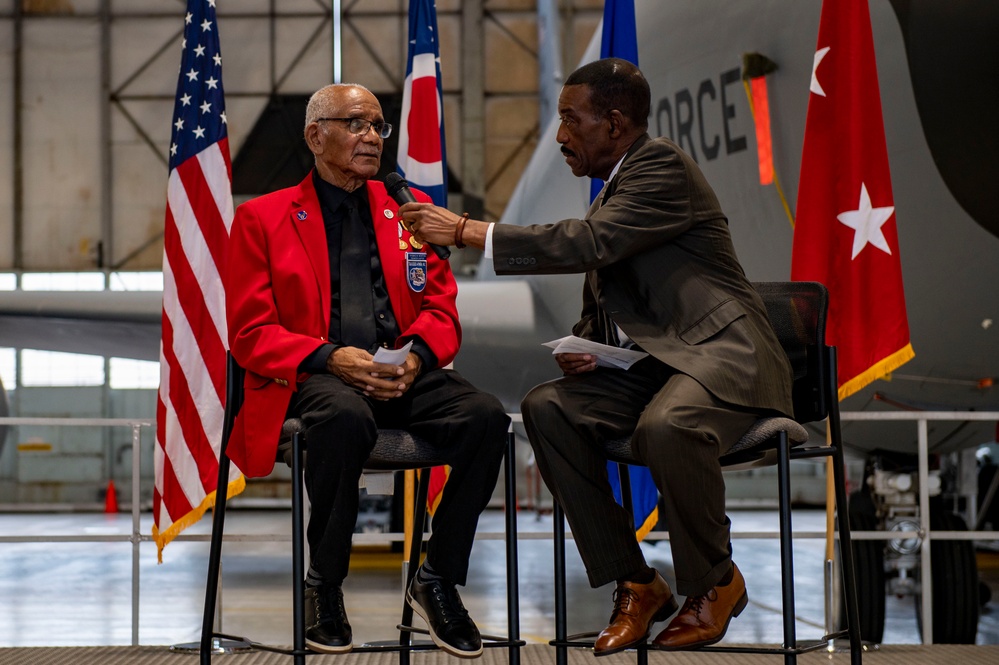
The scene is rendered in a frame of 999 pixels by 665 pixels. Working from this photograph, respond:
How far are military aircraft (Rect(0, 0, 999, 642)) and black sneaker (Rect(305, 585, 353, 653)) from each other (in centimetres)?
257

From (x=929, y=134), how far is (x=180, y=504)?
111 inches

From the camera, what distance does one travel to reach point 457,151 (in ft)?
42.5

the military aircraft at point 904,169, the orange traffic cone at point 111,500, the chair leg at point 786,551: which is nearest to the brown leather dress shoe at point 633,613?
the chair leg at point 786,551

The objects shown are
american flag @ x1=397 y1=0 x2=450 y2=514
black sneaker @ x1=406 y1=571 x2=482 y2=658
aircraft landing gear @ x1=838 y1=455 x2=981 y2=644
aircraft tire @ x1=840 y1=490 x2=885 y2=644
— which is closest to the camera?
black sneaker @ x1=406 y1=571 x2=482 y2=658

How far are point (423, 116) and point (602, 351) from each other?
2.30m

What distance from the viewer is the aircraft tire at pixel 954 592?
14.8ft

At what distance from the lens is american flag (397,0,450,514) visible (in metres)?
4.09

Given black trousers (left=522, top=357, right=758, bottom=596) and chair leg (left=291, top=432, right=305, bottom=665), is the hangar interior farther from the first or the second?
chair leg (left=291, top=432, right=305, bottom=665)

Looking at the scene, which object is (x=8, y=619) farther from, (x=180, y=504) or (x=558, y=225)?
(x=558, y=225)

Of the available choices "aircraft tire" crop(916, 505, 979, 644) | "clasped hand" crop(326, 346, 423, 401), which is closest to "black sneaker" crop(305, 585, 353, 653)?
"clasped hand" crop(326, 346, 423, 401)

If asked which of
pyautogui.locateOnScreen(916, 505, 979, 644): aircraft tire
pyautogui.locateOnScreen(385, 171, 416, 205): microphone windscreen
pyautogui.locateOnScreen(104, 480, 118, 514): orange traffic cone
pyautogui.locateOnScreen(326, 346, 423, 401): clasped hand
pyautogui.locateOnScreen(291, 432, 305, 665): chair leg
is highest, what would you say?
pyautogui.locateOnScreen(385, 171, 416, 205): microphone windscreen

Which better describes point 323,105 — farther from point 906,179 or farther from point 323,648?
point 906,179

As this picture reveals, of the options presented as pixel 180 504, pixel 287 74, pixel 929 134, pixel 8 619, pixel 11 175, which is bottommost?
pixel 8 619

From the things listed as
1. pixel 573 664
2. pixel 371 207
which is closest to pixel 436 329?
pixel 371 207
